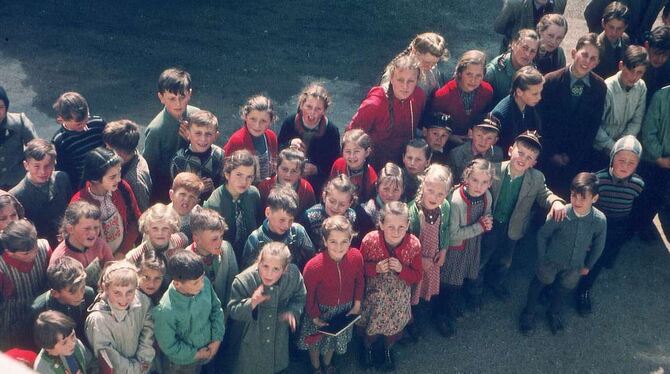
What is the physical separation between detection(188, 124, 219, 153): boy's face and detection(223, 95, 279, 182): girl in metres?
0.26

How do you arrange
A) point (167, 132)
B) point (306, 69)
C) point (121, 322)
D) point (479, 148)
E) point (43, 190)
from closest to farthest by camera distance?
point (121, 322), point (43, 190), point (167, 132), point (479, 148), point (306, 69)

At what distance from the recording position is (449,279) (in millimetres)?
6090

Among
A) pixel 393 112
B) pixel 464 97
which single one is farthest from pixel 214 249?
pixel 464 97

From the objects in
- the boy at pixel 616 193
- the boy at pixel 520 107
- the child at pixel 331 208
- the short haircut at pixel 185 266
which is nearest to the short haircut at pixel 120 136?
the short haircut at pixel 185 266

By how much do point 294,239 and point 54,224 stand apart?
180cm

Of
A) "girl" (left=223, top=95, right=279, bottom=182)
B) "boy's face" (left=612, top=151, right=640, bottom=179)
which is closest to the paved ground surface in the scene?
"boy's face" (left=612, top=151, right=640, bottom=179)

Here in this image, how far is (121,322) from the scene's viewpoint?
15.1ft

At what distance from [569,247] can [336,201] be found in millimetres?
2005

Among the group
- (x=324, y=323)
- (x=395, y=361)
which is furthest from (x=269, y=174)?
(x=395, y=361)

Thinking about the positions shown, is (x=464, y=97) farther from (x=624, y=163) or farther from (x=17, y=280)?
(x=17, y=280)

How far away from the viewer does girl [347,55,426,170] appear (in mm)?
6156

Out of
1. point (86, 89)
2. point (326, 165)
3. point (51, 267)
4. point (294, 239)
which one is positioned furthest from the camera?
point (86, 89)

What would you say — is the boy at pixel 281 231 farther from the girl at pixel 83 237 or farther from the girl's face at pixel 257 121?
the girl at pixel 83 237

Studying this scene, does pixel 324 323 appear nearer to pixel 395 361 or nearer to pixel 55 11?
pixel 395 361
